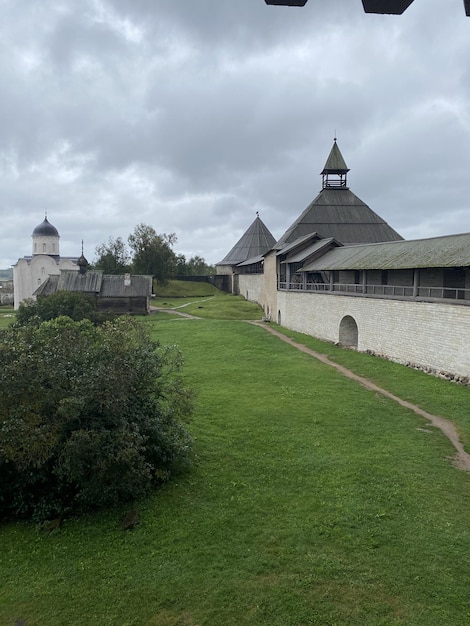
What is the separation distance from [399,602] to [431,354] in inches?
520

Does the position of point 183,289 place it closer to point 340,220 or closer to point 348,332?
point 340,220

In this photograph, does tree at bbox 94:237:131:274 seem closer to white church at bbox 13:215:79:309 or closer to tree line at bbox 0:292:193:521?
white church at bbox 13:215:79:309

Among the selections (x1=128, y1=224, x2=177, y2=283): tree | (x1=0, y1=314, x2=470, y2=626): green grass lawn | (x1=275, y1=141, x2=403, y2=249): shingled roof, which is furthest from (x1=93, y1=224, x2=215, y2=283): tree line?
(x1=0, y1=314, x2=470, y2=626): green grass lawn

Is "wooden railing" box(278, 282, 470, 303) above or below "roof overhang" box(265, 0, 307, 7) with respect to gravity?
below

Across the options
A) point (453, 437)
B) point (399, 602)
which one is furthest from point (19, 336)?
point (453, 437)

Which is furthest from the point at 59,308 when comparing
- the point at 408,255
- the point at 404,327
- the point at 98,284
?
the point at 408,255

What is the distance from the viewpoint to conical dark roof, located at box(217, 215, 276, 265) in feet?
187

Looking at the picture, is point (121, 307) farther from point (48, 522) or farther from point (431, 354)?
point (48, 522)

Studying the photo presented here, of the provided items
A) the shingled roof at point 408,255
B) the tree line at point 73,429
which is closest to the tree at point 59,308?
the shingled roof at point 408,255

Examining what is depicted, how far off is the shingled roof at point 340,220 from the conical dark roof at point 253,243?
17.4 metres

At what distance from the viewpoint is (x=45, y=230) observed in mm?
55938

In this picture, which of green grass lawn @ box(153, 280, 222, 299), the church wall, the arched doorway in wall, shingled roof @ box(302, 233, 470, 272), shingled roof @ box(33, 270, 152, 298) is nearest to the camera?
the church wall

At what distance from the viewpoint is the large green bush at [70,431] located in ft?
23.7

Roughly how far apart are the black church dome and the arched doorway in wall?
44.4 m
